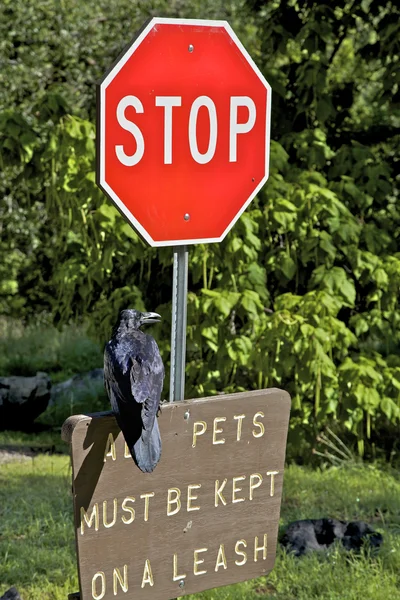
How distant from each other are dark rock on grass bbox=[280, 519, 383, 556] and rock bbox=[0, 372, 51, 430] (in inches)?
156

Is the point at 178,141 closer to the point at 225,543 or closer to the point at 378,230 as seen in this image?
the point at 225,543

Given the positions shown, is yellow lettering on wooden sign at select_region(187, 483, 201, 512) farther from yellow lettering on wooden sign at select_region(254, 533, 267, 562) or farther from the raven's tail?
yellow lettering on wooden sign at select_region(254, 533, 267, 562)

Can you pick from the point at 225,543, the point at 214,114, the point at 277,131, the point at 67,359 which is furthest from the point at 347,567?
the point at 67,359

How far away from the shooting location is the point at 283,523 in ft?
18.0

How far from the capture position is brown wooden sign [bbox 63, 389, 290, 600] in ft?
8.17

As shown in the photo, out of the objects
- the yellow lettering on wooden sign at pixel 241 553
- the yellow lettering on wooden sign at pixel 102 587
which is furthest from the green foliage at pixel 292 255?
the yellow lettering on wooden sign at pixel 102 587

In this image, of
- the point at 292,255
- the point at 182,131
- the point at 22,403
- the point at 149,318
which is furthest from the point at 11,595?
the point at 22,403

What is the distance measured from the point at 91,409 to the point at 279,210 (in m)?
2.97

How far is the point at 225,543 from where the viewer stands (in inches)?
107

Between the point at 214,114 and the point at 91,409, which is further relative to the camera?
the point at 91,409

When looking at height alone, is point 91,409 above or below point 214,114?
below

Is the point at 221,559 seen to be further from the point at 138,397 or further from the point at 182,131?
the point at 182,131

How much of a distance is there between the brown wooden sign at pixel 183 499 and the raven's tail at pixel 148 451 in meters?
0.05

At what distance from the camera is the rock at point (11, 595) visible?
13.5 ft
